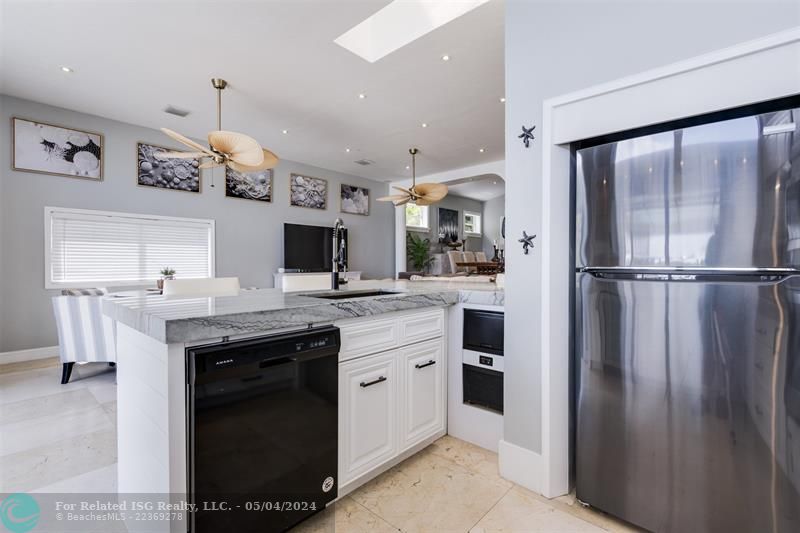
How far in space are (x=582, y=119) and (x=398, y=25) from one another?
2.19 metres

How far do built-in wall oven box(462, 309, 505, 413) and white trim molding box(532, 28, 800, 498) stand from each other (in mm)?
306

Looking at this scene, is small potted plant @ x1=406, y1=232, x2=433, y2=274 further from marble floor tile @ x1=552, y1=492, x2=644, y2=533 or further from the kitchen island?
marble floor tile @ x1=552, y1=492, x2=644, y2=533

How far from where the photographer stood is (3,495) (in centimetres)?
169

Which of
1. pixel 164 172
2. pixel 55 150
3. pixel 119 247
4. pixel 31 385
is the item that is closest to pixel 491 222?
pixel 164 172

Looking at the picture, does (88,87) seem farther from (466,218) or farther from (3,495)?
(466,218)

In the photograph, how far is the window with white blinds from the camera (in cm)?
438

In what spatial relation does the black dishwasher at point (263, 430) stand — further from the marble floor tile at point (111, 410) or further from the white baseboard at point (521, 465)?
the marble floor tile at point (111, 410)

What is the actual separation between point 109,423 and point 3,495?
0.82 meters

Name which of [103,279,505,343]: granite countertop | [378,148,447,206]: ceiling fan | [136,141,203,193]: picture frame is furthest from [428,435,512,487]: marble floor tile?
[136,141,203,193]: picture frame

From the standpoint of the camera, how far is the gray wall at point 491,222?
1209 cm

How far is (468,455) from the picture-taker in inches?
81.0

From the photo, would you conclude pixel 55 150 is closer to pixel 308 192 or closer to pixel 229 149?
pixel 229 149

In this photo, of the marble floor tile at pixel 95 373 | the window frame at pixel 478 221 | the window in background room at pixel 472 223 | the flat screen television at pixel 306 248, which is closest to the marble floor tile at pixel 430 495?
the marble floor tile at pixel 95 373

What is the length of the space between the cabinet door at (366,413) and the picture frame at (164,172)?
490cm
